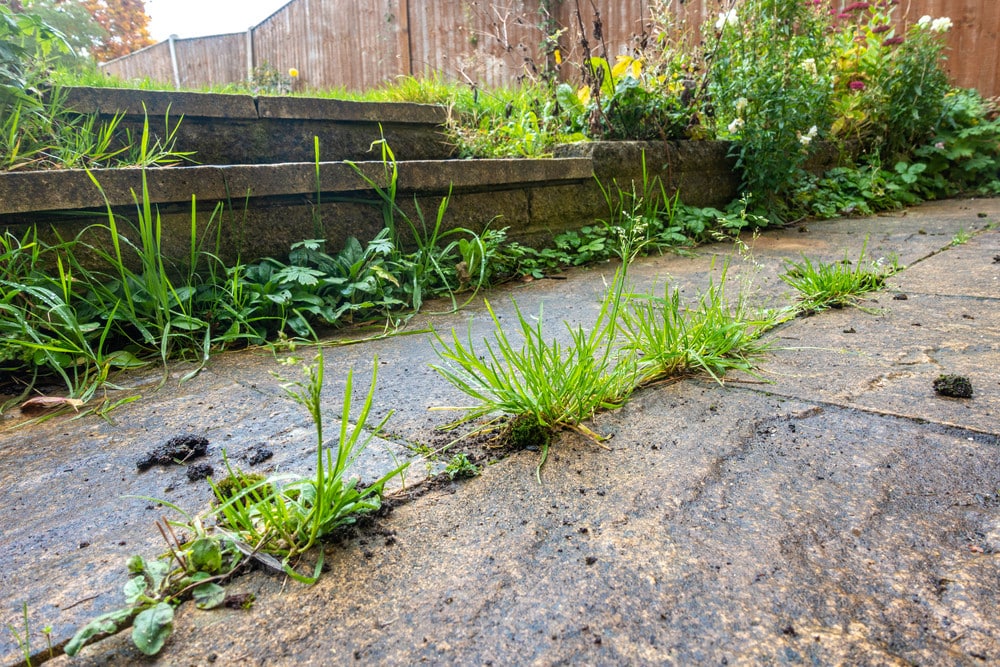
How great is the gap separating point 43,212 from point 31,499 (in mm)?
1141

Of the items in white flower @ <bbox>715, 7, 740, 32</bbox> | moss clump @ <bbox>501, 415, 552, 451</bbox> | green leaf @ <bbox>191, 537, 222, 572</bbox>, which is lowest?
green leaf @ <bbox>191, 537, 222, 572</bbox>

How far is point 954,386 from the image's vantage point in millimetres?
1264

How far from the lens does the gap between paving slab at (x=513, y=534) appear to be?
692 mm

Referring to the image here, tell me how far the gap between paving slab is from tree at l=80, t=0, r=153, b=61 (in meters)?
13.8

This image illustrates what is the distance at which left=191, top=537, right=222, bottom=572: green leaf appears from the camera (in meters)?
0.80

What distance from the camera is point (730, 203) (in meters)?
3.99

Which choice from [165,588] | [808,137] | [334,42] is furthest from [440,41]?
[165,588]

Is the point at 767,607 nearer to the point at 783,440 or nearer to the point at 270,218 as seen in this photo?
the point at 783,440

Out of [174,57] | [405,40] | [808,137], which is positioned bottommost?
[808,137]

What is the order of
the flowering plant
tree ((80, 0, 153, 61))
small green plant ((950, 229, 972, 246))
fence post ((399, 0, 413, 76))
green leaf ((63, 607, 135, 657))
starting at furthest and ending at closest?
tree ((80, 0, 153, 61)), fence post ((399, 0, 413, 76)), the flowering plant, small green plant ((950, 229, 972, 246)), green leaf ((63, 607, 135, 657))

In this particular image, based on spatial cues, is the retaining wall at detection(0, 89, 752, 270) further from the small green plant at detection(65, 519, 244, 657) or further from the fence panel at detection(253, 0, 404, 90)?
the fence panel at detection(253, 0, 404, 90)

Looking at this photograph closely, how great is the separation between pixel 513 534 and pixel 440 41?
28.0 ft

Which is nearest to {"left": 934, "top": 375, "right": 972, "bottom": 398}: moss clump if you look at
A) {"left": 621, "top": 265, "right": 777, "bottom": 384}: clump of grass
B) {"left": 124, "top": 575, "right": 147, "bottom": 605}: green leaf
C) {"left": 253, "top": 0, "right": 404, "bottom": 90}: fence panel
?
{"left": 621, "top": 265, "right": 777, "bottom": 384}: clump of grass

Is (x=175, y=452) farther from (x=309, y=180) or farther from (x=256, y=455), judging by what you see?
(x=309, y=180)
